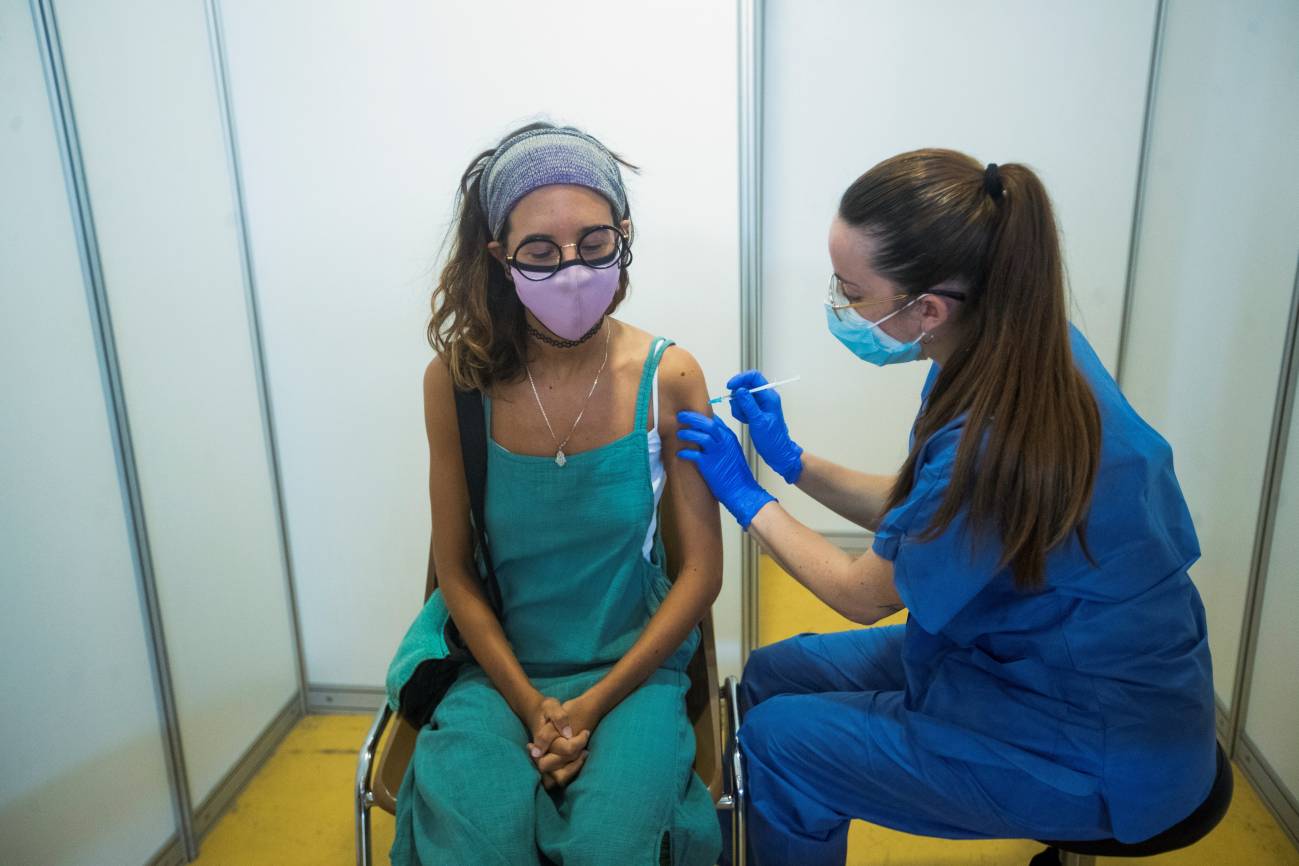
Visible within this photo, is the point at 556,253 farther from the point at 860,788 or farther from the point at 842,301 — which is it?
the point at 860,788

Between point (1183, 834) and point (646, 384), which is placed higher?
point (646, 384)

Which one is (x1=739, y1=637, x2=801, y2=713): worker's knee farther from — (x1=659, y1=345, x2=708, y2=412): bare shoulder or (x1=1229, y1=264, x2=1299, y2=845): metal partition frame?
(x1=1229, y1=264, x2=1299, y2=845): metal partition frame

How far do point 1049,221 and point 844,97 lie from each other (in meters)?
1.40

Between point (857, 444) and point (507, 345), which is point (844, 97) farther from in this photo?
point (507, 345)

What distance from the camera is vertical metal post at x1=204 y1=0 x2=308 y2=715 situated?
5.82 ft

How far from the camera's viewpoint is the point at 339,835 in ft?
6.16

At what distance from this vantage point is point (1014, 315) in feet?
3.65

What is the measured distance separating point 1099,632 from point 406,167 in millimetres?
1516

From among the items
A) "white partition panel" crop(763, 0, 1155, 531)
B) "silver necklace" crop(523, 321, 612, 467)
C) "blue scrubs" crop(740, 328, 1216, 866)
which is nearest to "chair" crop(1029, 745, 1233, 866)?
"blue scrubs" crop(740, 328, 1216, 866)

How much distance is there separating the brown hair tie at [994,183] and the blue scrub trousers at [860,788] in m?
0.73

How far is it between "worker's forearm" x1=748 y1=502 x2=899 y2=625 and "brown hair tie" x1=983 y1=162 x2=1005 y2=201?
54cm

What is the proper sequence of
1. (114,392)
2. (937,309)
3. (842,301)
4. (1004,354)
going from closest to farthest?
(1004,354), (937,309), (842,301), (114,392)

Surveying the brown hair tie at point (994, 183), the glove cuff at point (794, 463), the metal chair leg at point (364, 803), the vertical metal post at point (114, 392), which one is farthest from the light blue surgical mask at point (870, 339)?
the vertical metal post at point (114, 392)

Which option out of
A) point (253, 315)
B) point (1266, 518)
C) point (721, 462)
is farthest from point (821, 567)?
point (253, 315)
